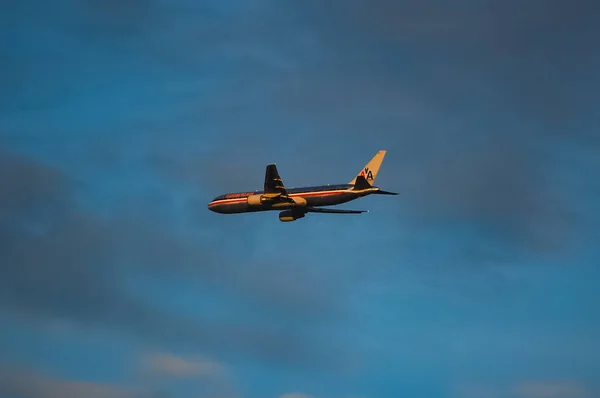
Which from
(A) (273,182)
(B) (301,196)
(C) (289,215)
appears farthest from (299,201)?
(C) (289,215)

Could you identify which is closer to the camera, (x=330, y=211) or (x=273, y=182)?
(x=273, y=182)

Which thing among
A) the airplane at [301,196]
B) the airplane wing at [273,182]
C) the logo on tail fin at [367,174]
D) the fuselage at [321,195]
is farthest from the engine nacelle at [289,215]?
the logo on tail fin at [367,174]

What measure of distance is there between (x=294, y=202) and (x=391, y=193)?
1408 cm

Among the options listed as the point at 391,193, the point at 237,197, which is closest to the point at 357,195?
the point at 391,193

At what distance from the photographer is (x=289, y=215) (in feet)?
582

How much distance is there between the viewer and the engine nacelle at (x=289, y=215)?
177000mm

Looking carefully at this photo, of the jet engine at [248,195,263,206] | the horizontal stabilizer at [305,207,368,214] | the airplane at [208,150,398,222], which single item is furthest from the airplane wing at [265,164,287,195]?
the horizontal stabilizer at [305,207,368,214]

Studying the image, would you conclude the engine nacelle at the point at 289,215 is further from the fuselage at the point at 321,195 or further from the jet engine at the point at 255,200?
the jet engine at the point at 255,200

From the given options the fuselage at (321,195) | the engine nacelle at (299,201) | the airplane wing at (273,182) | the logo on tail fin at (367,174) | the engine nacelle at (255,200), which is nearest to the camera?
the airplane wing at (273,182)

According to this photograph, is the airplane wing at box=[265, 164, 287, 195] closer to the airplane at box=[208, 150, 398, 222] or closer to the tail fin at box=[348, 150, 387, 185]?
the airplane at box=[208, 150, 398, 222]

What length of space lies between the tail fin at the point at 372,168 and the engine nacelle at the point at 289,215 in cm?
933

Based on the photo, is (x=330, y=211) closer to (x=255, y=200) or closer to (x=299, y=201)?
(x=299, y=201)

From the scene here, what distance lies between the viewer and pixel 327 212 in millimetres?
176750

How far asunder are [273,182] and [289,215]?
460 inches
